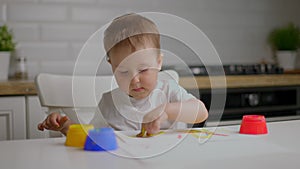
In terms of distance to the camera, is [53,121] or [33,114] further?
[33,114]

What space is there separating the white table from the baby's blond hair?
0.23 meters

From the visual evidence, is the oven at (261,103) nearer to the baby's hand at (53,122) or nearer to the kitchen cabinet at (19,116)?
the kitchen cabinet at (19,116)

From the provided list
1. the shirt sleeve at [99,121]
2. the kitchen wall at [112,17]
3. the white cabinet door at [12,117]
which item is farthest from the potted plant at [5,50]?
the shirt sleeve at [99,121]

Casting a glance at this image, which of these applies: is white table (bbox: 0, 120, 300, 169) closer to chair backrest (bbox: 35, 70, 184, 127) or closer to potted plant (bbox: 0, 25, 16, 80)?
chair backrest (bbox: 35, 70, 184, 127)

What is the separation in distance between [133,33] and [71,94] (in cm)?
47

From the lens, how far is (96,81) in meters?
1.43

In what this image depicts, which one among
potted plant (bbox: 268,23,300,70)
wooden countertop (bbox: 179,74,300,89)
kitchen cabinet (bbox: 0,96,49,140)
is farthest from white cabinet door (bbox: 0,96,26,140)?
potted plant (bbox: 268,23,300,70)

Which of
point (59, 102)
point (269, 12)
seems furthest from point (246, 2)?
point (59, 102)

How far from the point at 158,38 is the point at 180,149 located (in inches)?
13.7

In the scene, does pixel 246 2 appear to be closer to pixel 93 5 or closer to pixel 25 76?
pixel 93 5

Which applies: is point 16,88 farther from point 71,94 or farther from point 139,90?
point 139,90

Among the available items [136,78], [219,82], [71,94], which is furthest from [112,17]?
[136,78]

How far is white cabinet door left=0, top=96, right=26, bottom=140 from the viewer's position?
1.77 metres

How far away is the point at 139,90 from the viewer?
962 millimetres
